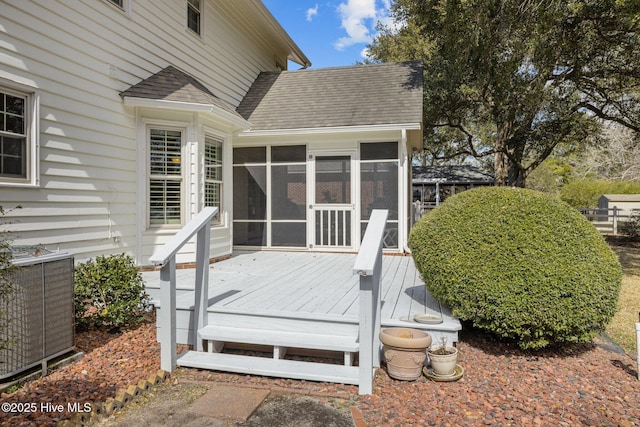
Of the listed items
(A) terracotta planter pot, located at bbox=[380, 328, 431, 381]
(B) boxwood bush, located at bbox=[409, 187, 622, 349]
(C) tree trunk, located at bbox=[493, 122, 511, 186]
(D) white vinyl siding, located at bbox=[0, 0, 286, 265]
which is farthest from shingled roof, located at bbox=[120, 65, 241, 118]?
(C) tree trunk, located at bbox=[493, 122, 511, 186]

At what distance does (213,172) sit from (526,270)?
5.50m

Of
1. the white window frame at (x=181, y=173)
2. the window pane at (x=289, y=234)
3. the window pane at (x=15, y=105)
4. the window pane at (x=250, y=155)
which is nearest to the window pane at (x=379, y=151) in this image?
the window pane at (x=289, y=234)

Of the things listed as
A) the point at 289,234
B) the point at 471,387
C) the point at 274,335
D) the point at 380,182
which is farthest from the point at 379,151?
the point at 471,387

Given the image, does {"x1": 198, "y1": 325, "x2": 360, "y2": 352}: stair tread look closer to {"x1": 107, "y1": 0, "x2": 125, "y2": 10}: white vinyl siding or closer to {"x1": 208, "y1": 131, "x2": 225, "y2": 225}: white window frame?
{"x1": 208, "y1": 131, "x2": 225, "y2": 225}: white window frame

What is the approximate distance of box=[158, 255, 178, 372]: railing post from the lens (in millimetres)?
3480

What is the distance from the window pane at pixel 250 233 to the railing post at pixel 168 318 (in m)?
5.27

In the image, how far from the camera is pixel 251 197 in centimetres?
880

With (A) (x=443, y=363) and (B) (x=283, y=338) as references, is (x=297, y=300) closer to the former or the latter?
(B) (x=283, y=338)

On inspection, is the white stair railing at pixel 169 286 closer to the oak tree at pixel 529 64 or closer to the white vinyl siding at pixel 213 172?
the white vinyl siding at pixel 213 172

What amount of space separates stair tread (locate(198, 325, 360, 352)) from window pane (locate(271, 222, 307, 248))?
4780 millimetres

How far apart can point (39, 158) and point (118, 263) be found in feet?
5.21

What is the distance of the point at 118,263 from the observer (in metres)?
4.60

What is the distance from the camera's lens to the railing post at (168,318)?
348 cm

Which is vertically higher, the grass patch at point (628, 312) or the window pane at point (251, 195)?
the window pane at point (251, 195)
